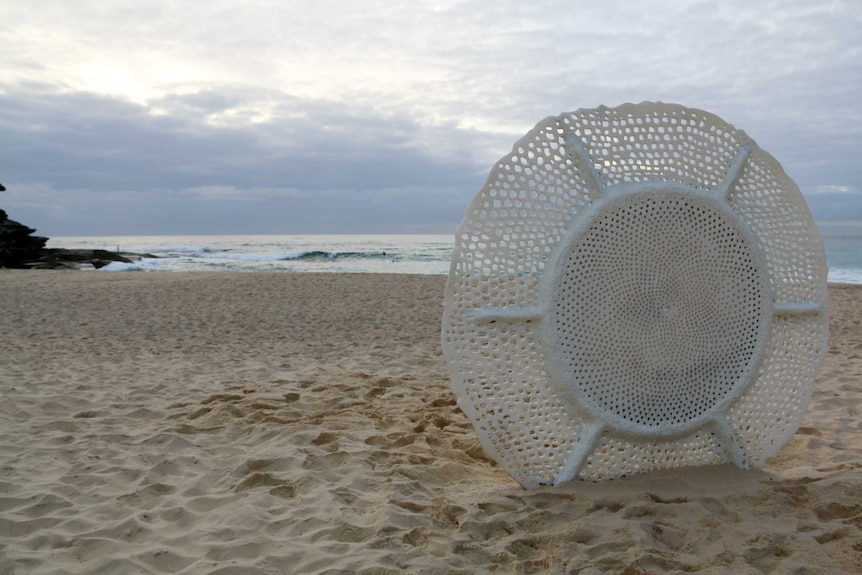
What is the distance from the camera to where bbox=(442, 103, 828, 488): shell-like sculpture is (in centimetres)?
330

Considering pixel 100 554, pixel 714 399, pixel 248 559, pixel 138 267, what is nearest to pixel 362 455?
pixel 248 559

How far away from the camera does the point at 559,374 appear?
3287 millimetres

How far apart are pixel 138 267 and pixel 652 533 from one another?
28.8 meters

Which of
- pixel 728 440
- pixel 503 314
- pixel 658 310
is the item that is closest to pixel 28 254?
pixel 503 314

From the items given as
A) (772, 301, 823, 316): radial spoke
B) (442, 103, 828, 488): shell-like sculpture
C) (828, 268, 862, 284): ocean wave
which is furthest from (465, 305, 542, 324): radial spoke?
(828, 268, 862, 284): ocean wave

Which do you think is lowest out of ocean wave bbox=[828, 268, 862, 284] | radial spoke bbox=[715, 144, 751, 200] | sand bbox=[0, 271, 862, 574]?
sand bbox=[0, 271, 862, 574]

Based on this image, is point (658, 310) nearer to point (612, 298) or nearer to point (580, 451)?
point (612, 298)

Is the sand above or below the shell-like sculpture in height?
below

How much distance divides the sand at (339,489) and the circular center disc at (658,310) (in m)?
0.48

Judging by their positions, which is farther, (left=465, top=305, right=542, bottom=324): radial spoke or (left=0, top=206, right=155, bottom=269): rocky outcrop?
(left=0, top=206, right=155, bottom=269): rocky outcrop

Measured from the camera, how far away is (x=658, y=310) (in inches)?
134

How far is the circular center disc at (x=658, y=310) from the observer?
3.31 metres

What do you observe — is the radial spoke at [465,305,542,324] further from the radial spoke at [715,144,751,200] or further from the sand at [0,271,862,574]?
the radial spoke at [715,144,751,200]

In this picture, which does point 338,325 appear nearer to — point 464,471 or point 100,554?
point 464,471
